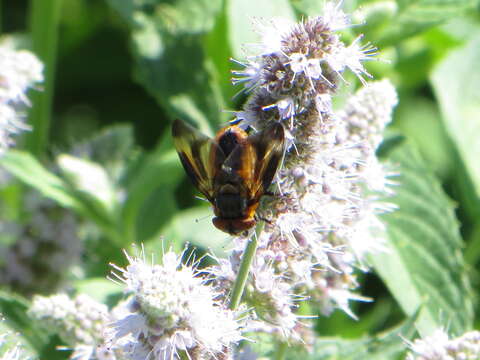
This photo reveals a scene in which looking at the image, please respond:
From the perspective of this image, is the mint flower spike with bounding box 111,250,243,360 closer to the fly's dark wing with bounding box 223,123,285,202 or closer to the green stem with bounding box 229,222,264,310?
the green stem with bounding box 229,222,264,310

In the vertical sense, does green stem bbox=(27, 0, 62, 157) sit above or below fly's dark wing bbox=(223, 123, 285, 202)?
above

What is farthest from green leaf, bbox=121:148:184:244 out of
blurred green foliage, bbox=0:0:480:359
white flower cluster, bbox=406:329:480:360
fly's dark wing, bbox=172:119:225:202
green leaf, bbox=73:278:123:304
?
white flower cluster, bbox=406:329:480:360

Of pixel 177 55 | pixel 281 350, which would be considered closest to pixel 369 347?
pixel 281 350

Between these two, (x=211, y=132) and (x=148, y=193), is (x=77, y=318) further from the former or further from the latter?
(x=211, y=132)

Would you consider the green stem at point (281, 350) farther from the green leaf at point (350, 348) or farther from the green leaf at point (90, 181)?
the green leaf at point (90, 181)

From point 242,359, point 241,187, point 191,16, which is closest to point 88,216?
point 191,16

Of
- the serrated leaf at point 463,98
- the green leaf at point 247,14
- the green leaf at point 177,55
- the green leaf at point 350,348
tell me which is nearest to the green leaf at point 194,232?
the green leaf at point 177,55
